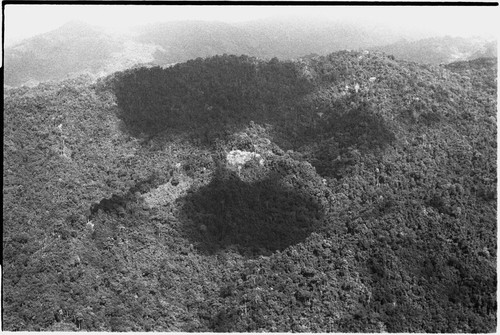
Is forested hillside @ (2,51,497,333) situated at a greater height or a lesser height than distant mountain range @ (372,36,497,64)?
lesser

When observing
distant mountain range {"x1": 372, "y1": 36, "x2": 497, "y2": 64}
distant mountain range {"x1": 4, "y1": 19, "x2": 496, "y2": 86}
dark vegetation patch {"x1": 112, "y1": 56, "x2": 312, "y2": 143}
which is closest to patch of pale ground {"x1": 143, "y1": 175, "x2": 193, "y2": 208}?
dark vegetation patch {"x1": 112, "y1": 56, "x2": 312, "y2": 143}

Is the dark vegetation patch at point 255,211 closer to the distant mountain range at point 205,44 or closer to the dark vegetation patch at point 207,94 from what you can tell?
the dark vegetation patch at point 207,94

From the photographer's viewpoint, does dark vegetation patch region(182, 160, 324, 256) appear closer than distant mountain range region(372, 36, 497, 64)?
Yes

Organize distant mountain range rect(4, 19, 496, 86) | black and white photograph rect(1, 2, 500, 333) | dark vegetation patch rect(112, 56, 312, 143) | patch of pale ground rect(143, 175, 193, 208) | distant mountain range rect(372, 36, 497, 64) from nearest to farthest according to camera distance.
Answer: black and white photograph rect(1, 2, 500, 333), patch of pale ground rect(143, 175, 193, 208), dark vegetation patch rect(112, 56, 312, 143), distant mountain range rect(4, 19, 496, 86), distant mountain range rect(372, 36, 497, 64)

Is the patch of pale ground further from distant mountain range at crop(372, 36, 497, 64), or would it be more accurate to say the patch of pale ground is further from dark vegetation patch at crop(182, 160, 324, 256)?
distant mountain range at crop(372, 36, 497, 64)

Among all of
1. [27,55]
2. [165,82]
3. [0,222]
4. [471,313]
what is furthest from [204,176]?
[27,55]

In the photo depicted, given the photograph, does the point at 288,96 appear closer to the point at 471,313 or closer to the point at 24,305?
the point at 471,313

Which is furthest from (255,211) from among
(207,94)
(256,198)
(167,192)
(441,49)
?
(441,49)
